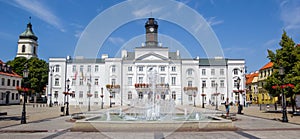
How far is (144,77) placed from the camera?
2522 inches

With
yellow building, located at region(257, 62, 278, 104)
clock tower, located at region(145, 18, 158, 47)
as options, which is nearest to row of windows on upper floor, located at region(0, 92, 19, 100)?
clock tower, located at region(145, 18, 158, 47)

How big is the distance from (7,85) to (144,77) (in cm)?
2999

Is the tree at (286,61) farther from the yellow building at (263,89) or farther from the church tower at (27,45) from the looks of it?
the church tower at (27,45)

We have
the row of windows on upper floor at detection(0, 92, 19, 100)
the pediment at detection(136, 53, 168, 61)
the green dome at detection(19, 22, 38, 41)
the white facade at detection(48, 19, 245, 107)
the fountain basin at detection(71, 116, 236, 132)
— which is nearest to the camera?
the fountain basin at detection(71, 116, 236, 132)

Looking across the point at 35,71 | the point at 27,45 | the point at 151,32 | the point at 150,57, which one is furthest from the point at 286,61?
the point at 27,45

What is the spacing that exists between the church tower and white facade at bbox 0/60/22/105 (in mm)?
23269

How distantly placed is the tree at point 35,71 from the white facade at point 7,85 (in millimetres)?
5848

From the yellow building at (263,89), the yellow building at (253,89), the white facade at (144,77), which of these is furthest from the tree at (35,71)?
the yellow building at (253,89)

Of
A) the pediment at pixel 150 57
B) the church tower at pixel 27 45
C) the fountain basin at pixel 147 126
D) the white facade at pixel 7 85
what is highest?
the church tower at pixel 27 45

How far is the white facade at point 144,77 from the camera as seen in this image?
206 feet

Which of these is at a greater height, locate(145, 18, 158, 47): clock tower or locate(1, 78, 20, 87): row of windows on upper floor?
locate(145, 18, 158, 47): clock tower

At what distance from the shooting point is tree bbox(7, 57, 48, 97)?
6550 cm

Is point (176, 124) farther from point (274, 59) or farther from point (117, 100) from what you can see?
point (117, 100)

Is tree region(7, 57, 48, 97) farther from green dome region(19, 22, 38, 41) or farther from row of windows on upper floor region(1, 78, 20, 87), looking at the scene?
green dome region(19, 22, 38, 41)
